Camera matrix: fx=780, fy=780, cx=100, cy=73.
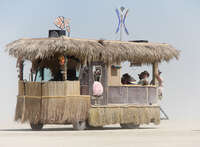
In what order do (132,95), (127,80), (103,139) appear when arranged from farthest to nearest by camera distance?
(127,80), (132,95), (103,139)

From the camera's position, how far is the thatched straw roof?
78.2 ft

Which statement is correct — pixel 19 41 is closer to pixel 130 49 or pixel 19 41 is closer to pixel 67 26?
pixel 67 26

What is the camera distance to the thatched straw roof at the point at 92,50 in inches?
938

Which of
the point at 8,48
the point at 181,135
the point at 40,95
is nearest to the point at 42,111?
the point at 40,95

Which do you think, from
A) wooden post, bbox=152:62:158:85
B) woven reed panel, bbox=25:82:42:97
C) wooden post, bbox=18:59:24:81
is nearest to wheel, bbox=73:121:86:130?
woven reed panel, bbox=25:82:42:97

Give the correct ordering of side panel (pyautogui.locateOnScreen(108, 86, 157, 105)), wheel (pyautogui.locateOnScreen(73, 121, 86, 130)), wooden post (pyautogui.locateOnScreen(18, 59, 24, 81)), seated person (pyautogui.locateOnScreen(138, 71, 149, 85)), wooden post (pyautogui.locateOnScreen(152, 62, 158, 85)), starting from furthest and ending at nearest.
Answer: wooden post (pyautogui.locateOnScreen(152, 62, 158, 85)), seated person (pyautogui.locateOnScreen(138, 71, 149, 85)), side panel (pyautogui.locateOnScreen(108, 86, 157, 105)), wooden post (pyautogui.locateOnScreen(18, 59, 24, 81)), wheel (pyautogui.locateOnScreen(73, 121, 86, 130))

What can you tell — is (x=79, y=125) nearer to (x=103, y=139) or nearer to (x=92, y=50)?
(x=92, y=50)

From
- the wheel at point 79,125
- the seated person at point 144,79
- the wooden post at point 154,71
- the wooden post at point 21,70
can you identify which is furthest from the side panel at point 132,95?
the wooden post at point 21,70

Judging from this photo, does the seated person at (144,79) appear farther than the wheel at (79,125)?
Yes

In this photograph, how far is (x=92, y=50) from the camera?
24484 millimetres

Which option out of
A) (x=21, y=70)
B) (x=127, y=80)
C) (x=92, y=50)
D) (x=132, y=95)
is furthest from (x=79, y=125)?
(x=127, y=80)

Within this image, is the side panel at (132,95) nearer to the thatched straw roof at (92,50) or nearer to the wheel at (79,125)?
the thatched straw roof at (92,50)

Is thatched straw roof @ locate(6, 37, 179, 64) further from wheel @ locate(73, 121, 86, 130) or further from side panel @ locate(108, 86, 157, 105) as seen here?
wheel @ locate(73, 121, 86, 130)

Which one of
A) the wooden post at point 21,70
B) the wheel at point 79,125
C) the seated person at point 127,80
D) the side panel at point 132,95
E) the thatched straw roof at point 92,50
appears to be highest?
the thatched straw roof at point 92,50
